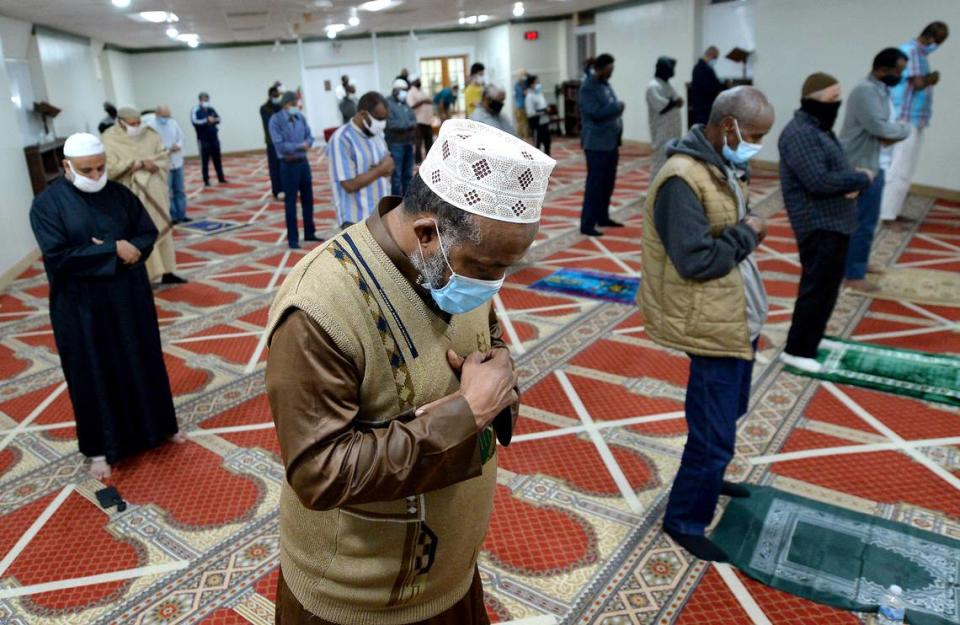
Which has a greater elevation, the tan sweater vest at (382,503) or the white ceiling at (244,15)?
the white ceiling at (244,15)

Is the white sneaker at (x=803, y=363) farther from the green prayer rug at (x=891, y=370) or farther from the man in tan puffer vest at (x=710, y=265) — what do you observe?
the man in tan puffer vest at (x=710, y=265)

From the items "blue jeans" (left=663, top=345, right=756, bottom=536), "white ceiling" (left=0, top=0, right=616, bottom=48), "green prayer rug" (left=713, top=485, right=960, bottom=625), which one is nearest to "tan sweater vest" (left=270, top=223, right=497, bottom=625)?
"blue jeans" (left=663, top=345, right=756, bottom=536)

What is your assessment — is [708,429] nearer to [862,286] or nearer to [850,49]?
[862,286]

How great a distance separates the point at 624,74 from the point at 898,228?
28.0 feet

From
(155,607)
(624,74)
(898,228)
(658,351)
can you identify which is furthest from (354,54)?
(155,607)

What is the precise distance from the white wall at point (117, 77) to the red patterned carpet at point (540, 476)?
11735mm

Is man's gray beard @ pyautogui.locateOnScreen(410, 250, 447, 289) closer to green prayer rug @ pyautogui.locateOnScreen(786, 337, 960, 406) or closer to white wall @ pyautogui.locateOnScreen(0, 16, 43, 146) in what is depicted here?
green prayer rug @ pyautogui.locateOnScreen(786, 337, 960, 406)

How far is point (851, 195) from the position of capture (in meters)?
3.55

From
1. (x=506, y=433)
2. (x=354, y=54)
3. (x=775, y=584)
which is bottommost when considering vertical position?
(x=775, y=584)

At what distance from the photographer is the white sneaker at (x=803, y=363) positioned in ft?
13.3

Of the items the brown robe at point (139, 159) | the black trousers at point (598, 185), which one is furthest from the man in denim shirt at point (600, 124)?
the brown robe at point (139, 159)

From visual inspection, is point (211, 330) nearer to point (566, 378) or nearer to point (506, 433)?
point (566, 378)

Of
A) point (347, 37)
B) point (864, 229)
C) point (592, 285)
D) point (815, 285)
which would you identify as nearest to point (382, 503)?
point (815, 285)

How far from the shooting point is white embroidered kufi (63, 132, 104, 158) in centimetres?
302
